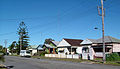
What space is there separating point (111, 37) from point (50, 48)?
1022 inches

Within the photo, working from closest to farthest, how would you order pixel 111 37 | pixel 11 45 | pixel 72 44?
pixel 111 37 < pixel 72 44 < pixel 11 45

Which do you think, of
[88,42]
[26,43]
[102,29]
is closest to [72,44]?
[88,42]

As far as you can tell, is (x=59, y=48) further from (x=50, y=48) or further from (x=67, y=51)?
(x=50, y=48)

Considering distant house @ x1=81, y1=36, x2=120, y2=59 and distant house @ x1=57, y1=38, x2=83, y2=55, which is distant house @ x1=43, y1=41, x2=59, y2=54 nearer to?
distant house @ x1=57, y1=38, x2=83, y2=55

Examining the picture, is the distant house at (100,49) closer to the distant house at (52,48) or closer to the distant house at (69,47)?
the distant house at (69,47)

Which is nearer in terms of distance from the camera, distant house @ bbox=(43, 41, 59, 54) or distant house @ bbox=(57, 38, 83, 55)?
distant house @ bbox=(57, 38, 83, 55)

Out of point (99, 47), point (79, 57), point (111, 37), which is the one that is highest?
point (111, 37)

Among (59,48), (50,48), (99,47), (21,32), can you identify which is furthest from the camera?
(21,32)

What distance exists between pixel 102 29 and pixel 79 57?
13.1 meters

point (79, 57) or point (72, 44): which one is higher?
point (72, 44)

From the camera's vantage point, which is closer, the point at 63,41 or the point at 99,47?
the point at 99,47

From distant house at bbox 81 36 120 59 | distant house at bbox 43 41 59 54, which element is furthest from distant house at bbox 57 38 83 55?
distant house at bbox 81 36 120 59

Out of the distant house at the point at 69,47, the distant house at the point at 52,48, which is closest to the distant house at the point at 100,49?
the distant house at the point at 69,47

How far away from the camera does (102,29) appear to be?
963 inches
